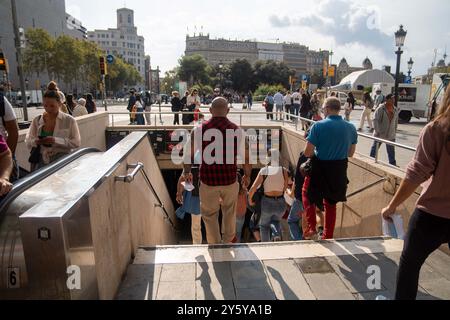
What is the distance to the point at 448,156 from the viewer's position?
2.16m

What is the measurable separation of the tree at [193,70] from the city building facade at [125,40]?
58.6 m

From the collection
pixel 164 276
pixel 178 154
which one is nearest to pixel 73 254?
pixel 164 276

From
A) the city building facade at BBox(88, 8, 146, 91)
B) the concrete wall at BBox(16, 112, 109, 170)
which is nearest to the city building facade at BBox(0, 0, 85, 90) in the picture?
the concrete wall at BBox(16, 112, 109, 170)

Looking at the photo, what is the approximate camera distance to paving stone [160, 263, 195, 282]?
3.28 m

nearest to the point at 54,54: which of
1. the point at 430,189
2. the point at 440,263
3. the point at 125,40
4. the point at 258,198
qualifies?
the point at 258,198

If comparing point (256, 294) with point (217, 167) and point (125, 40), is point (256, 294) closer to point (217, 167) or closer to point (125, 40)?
point (217, 167)

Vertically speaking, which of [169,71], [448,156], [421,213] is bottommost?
[421,213]

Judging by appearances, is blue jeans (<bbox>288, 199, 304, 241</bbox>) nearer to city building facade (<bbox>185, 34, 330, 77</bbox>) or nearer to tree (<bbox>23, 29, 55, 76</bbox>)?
tree (<bbox>23, 29, 55, 76</bbox>)

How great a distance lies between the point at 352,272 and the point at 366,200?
8.97ft

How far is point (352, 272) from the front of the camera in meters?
3.45

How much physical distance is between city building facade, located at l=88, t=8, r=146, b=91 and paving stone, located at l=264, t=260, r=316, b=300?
142 metres
